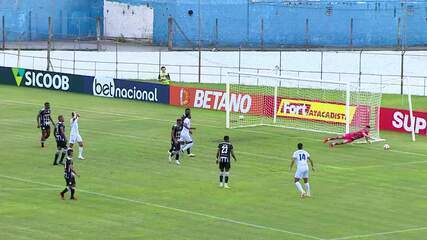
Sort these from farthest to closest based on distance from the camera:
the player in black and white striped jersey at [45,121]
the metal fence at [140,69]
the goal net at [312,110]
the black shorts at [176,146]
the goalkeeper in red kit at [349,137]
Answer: the metal fence at [140,69] → the goal net at [312,110] → the goalkeeper in red kit at [349,137] → the player in black and white striped jersey at [45,121] → the black shorts at [176,146]

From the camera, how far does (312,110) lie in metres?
61.1

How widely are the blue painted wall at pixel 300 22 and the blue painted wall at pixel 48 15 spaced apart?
789 cm

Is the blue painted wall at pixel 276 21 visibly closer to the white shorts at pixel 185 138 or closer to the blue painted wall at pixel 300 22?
the blue painted wall at pixel 300 22

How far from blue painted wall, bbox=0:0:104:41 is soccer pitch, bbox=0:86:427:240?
41.7 m

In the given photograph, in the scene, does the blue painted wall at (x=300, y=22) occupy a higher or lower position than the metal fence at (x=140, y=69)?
higher

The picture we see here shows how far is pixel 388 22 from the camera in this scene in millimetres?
98688

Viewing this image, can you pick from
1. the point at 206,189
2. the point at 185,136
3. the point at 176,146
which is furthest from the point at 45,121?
the point at 206,189

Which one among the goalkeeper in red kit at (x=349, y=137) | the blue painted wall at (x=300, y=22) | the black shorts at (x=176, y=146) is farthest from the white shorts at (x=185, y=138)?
the blue painted wall at (x=300, y=22)

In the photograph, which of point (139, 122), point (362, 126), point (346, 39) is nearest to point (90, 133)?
point (139, 122)

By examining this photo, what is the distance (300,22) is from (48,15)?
72.5 feet

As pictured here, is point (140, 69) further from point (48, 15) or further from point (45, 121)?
point (45, 121)

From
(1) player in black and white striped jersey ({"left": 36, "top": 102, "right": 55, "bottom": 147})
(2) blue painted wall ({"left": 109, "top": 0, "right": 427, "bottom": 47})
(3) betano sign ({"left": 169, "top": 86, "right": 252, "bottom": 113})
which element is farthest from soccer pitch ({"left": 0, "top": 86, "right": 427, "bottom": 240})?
(2) blue painted wall ({"left": 109, "top": 0, "right": 427, "bottom": 47})

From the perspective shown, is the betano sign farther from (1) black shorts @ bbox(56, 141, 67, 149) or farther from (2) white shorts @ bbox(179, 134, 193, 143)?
(1) black shorts @ bbox(56, 141, 67, 149)

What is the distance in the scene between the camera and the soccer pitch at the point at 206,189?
109 feet
